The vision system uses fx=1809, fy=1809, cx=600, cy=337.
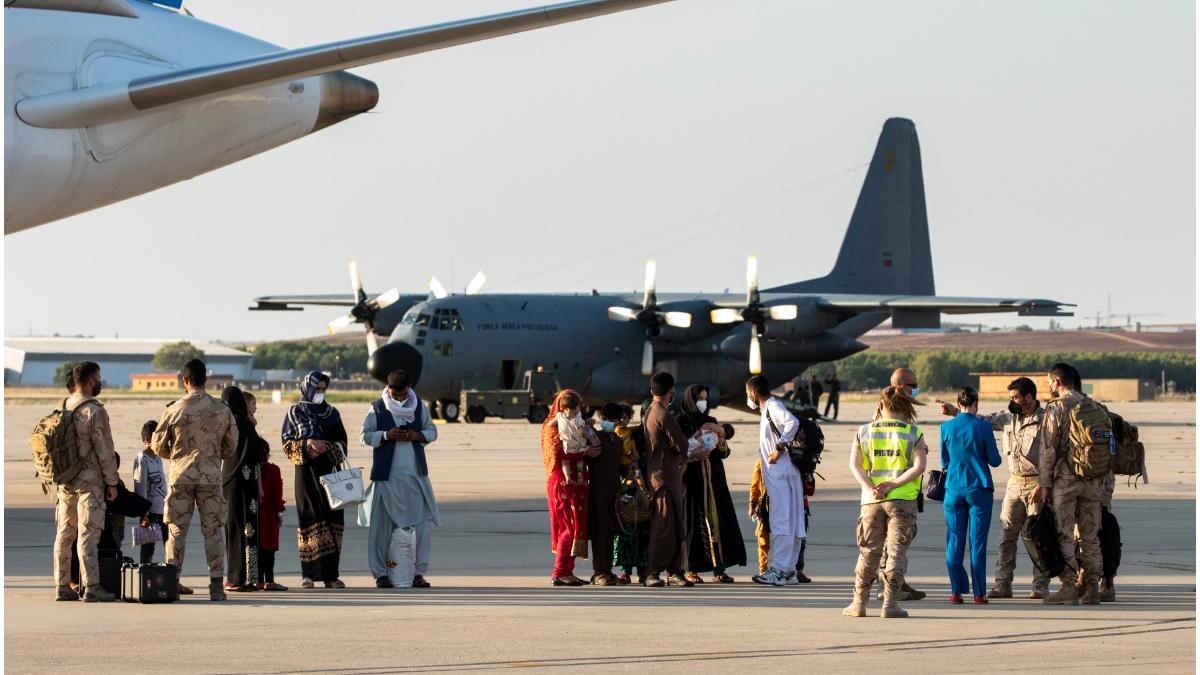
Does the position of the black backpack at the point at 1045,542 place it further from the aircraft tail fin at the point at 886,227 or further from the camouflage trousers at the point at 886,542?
the aircraft tail fin at the point at 886,227

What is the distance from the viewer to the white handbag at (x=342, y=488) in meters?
10.9

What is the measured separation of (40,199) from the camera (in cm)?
1032

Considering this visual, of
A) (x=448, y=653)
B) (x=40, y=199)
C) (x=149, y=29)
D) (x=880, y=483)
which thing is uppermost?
(x=149, y=29)

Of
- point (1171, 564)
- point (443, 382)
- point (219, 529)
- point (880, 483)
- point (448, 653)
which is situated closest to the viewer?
point (448, 653)

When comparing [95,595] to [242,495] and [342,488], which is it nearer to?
[242,495]

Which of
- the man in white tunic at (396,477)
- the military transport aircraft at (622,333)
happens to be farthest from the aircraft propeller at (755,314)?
the man in white tunic at (396,477)

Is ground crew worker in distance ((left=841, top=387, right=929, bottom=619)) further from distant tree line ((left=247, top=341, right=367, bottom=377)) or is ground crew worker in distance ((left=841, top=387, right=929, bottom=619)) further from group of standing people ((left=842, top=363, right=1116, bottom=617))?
distant tree line ((left=247, top=341, right=367, bottom=377))

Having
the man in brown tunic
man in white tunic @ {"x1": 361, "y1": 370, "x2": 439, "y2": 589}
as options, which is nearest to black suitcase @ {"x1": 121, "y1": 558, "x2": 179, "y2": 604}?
man in white tunic @ {"x1": 361, "y1": 370, "x2": 439, "y2": 589}

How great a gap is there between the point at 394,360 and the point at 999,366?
8439cm

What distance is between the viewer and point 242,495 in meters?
11.0

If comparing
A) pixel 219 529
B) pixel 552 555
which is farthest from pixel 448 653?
pixel 552 555

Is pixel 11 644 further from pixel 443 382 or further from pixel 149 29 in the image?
pixel 443 382

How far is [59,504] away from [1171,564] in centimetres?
739

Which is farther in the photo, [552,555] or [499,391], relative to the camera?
[499,391]
